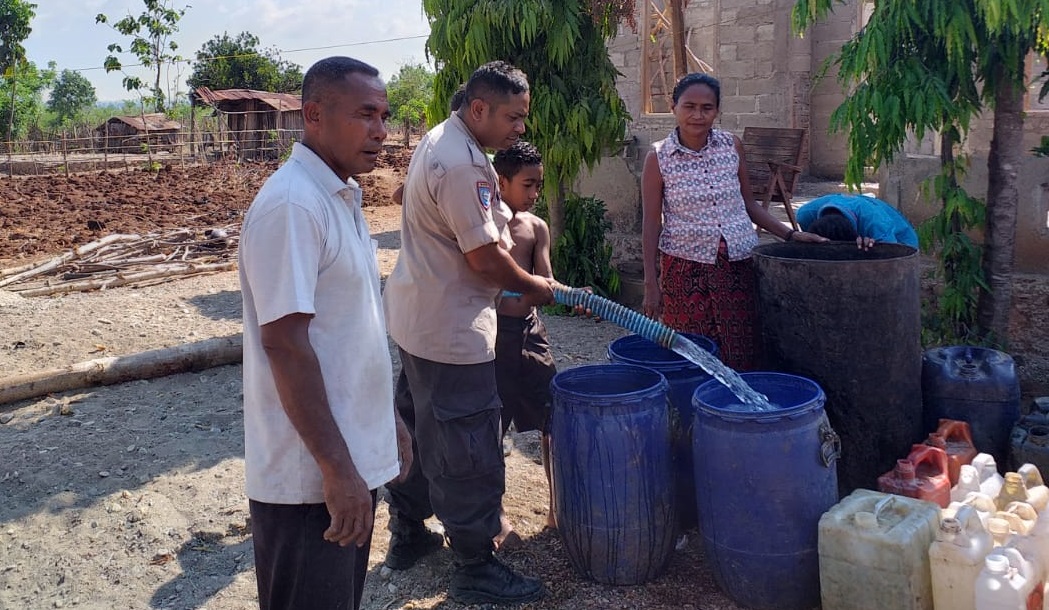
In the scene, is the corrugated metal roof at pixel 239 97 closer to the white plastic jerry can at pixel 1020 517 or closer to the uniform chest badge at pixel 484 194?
the uniform chest badge at pixel 484 194

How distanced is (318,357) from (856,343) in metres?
2.20

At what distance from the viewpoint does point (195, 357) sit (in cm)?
600

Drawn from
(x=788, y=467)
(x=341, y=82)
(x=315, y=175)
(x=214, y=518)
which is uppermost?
(x=341, y=82)

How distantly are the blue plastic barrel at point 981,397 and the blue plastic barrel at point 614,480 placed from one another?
1.28 metres

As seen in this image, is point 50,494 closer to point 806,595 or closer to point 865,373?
point 806,595

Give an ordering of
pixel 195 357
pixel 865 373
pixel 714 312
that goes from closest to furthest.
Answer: pixel 865 373 < pixel 714 312 < pixel 195 357

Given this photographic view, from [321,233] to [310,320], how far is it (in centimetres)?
18

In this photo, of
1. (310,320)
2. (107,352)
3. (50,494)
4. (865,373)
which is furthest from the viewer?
(107,352)

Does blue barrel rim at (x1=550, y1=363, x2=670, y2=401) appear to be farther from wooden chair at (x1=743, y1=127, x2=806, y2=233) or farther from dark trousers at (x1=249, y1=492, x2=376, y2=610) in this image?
wooden chair at (x1=743, y1=127, x2=806, y2=233)

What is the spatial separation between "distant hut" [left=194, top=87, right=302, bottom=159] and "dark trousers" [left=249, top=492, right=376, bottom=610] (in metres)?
24.0

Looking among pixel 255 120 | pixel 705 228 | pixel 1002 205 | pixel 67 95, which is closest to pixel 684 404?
pixel 705 228

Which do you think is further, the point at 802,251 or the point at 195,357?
the point at 195,357

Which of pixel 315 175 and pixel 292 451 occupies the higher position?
pixel 315 175

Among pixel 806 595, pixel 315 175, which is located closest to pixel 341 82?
pixel 315 175
